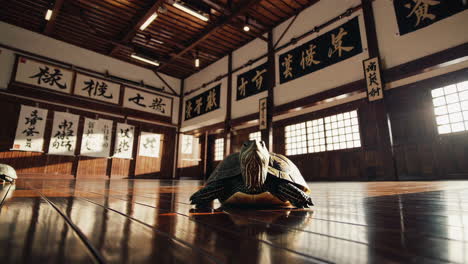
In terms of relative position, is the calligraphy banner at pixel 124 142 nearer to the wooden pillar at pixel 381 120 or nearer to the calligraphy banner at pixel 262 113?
the calligraphy banner at pixel 262 113

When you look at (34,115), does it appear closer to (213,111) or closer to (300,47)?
(213,111)

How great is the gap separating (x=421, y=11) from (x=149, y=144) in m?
9.52

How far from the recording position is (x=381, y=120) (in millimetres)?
5117

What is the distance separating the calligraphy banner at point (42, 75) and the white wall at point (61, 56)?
0.86 feet

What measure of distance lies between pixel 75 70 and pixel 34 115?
2038 millimetres

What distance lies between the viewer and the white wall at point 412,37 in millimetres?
4273

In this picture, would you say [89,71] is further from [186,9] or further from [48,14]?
[186,9]

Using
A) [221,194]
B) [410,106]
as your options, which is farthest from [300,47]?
[221,194]

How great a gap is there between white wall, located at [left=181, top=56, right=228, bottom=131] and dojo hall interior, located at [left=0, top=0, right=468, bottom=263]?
72 millimetres

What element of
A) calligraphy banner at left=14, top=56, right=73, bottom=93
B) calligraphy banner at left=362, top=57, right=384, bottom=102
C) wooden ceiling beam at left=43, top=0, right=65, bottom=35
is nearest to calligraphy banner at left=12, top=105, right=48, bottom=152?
calligraphy banner at left=14, top=56, right=73, bottom=93

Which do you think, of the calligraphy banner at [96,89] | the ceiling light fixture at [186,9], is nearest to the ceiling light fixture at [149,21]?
the ceiling light fixture at [186,9]

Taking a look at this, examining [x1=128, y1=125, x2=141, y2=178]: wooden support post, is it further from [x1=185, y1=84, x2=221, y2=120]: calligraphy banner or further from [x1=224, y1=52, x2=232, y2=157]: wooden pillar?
[x1=224, y1=52, x2=232, y2=157]: wooden pillar

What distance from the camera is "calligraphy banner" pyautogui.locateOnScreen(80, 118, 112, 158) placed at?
335 inches

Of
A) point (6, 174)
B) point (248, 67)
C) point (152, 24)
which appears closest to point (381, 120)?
point (248, 67)
